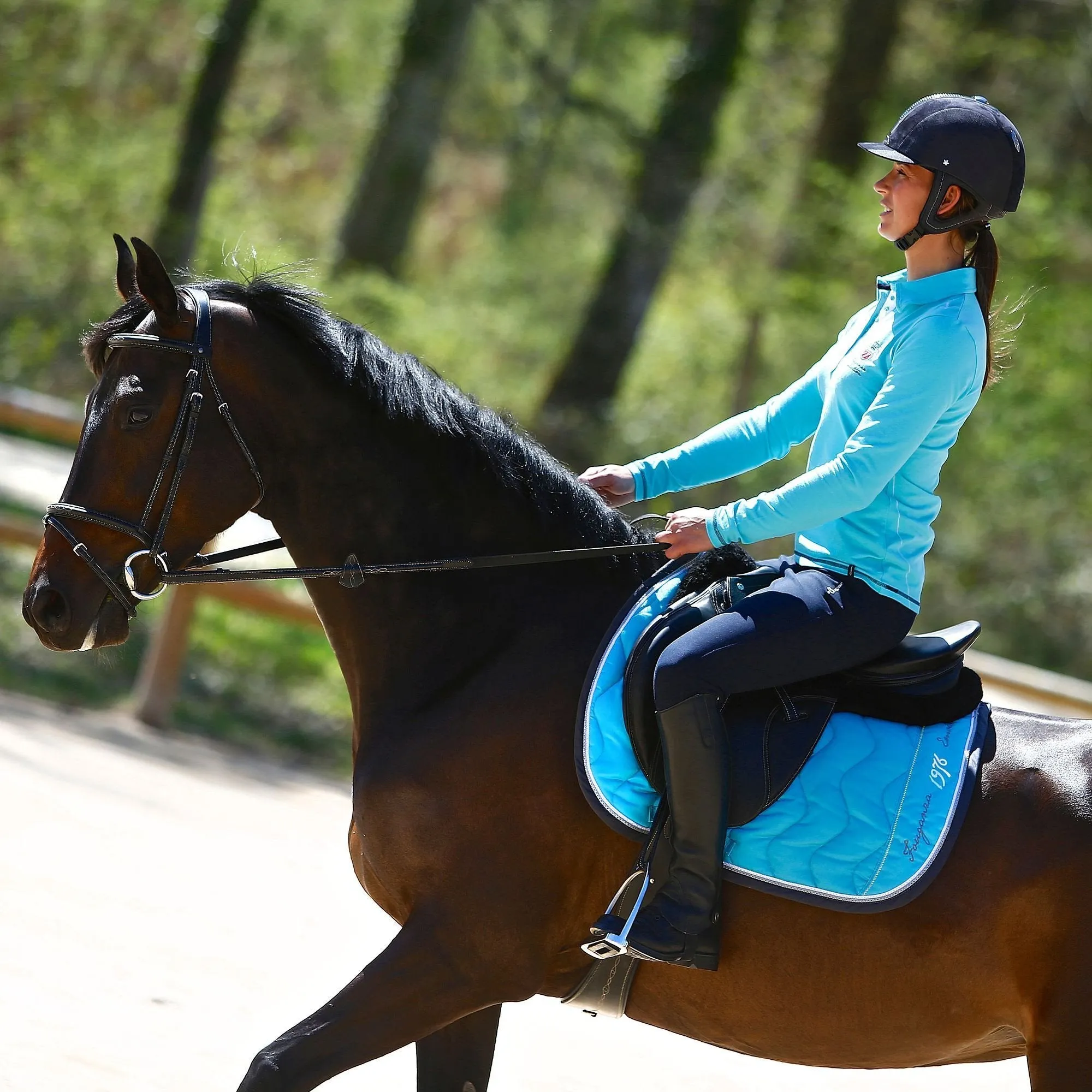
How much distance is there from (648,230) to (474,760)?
11774mm

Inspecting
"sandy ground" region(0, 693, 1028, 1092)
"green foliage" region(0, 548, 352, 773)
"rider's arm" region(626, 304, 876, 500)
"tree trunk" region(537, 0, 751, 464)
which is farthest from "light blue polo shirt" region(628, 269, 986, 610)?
"tree trunk" region(537, 0, 751, 464)

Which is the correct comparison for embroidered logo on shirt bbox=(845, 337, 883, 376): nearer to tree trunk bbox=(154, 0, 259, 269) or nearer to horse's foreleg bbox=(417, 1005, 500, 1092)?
horse's foreleg bbox=(417, 1005, 500, 1092)

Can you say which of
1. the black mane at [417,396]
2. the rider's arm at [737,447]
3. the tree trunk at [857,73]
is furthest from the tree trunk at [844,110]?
the black mane at [417,396]

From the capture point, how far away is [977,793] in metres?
3.10

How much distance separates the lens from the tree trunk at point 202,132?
13328 mm

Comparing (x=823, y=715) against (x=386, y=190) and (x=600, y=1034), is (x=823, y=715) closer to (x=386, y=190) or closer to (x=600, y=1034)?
(x=600, y=1034)

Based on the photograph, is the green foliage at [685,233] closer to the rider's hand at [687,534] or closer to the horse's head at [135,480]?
the horse's head at [135,480]

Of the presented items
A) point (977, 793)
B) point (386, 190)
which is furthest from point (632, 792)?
point (386, 190)

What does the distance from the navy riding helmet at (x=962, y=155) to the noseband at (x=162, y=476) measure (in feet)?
5.38

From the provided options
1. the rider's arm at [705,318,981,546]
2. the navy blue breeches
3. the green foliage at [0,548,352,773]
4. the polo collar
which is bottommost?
the green foliage at [0,548,352,773]

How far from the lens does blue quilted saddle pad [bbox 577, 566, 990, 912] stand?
9.95 feet

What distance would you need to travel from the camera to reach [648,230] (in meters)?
14.2

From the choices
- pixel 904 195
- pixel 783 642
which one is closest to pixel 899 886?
pixel 783 642

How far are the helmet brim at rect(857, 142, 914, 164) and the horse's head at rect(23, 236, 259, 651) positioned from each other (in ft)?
5.40
